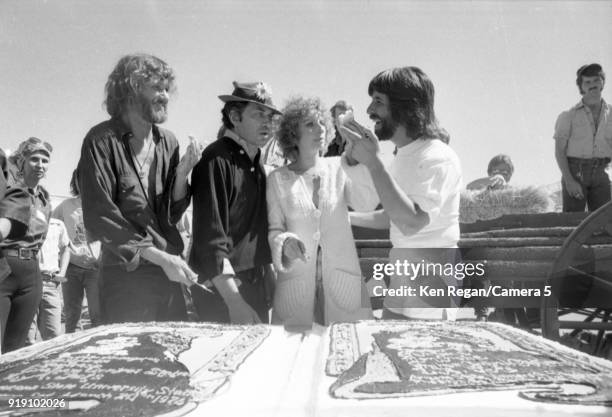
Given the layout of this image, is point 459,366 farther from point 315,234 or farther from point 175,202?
Answer: point 175,202

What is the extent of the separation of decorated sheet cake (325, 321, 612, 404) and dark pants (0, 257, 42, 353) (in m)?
1.38

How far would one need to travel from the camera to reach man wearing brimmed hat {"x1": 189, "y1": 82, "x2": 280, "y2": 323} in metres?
1.31

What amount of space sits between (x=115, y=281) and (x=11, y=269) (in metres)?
0.78

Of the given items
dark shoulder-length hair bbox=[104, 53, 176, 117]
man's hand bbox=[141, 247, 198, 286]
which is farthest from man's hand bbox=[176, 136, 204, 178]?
man's hand bbox=[141, 247, 198, 286]

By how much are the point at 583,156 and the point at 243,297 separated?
1680 mm

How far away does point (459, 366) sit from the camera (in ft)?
2.49

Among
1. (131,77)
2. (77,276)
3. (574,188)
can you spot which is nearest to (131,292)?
(131,77)

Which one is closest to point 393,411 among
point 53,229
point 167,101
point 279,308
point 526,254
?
point 279,308

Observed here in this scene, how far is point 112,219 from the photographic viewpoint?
1.19 metres

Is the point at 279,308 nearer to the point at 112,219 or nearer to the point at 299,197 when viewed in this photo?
the point at 299,197

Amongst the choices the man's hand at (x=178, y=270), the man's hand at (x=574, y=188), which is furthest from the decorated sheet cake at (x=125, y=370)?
the man's hand at (x=574, y=188)

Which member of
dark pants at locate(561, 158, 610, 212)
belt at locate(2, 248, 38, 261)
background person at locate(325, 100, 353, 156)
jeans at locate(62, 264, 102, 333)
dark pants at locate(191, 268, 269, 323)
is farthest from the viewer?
jeans at locate(62, 264, 102, 333)

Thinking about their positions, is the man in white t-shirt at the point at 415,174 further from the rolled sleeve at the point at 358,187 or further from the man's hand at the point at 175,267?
the man's hand at the point at 175,267

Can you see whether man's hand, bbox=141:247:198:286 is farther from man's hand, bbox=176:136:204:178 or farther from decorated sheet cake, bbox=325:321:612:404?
decorated sheet cake, bbox=325:321:612:404
